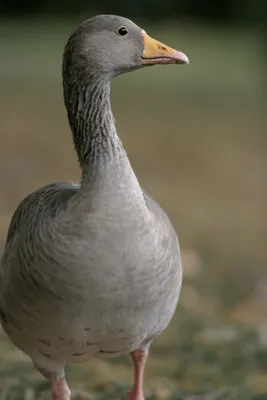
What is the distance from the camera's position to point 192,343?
5.93 metres

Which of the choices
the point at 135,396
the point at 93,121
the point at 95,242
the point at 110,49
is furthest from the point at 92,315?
the point at 110,49

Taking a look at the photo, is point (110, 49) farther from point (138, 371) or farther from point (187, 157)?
point (187, 157)

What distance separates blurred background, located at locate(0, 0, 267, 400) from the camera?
5.60 meters

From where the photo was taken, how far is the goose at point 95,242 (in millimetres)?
3469

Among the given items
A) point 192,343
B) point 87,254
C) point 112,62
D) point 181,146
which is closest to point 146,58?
point 112,62

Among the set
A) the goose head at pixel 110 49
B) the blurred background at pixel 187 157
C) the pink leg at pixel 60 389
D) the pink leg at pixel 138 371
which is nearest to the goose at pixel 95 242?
the goose head at pixel 110 49

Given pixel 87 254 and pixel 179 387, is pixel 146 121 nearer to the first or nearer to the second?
pixel 179 387

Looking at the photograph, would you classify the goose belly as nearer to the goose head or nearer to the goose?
the goose

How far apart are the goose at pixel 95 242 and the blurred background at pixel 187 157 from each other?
110 cm

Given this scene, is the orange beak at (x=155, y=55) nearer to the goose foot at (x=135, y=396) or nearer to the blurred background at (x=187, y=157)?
the goose foot at (x=135, y=396)

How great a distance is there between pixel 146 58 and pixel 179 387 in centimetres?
229

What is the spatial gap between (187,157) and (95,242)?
27.4 feet

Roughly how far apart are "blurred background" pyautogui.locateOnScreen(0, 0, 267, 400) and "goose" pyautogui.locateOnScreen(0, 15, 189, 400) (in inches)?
43.3

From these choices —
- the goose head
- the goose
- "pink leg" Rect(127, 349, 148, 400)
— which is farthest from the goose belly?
the goose head
